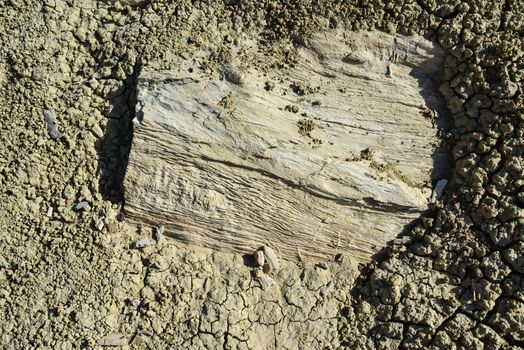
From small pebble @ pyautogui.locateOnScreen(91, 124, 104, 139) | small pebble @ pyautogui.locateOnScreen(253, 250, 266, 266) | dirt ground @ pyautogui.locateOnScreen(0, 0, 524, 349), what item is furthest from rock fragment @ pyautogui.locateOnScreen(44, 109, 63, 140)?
small pebble @ pyautogui.locateOnScreen(253, 250, 266, 266)

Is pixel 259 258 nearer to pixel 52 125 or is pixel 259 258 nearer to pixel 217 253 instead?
pixel 217 253

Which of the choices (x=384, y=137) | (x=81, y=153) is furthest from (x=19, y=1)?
(x=384, y=137)

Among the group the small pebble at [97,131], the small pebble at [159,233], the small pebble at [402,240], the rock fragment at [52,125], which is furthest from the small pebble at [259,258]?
the rock fragment at [52,125]

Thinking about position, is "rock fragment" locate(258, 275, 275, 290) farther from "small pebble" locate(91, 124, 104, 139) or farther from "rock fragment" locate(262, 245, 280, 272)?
"small pebble" locate(91, 124, 104, 139)

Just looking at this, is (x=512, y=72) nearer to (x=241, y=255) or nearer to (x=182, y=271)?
(x=241, y=255)

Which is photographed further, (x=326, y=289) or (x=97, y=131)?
(x=97, y=131)

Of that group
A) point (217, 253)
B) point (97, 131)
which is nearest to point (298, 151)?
point (217, 253)
